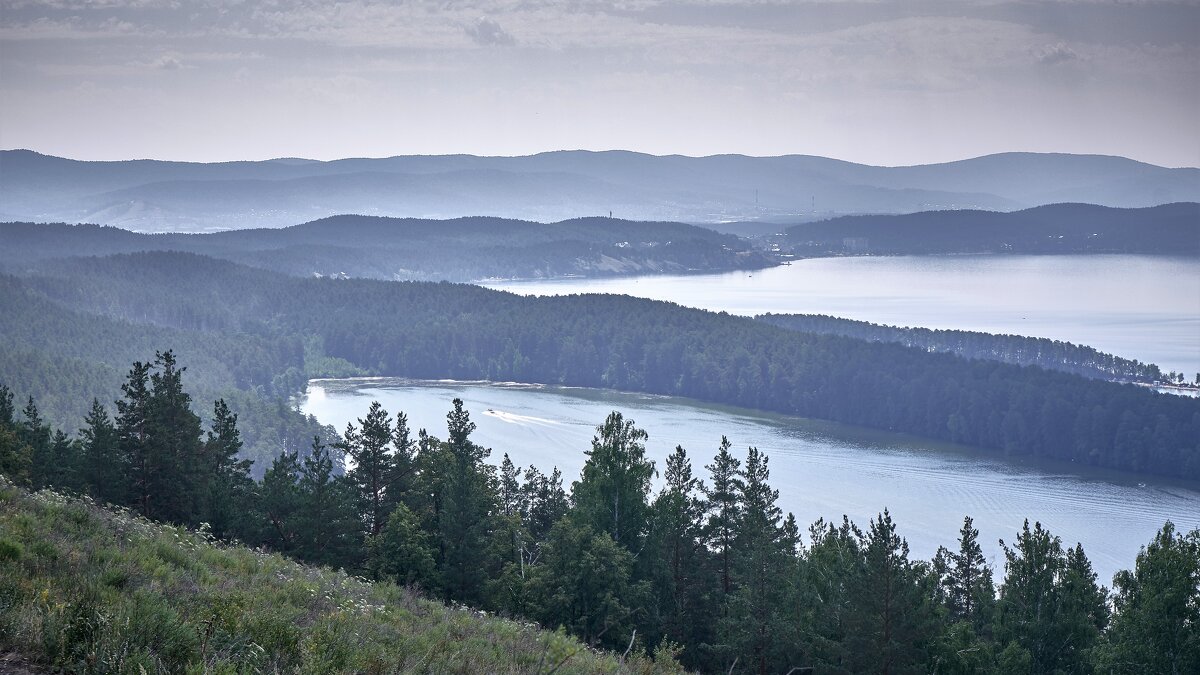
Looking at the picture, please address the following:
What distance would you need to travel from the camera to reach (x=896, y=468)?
51.8m

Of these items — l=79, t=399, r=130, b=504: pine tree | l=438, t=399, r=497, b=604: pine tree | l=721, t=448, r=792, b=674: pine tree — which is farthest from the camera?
l=79, t=399, r=130, b=504: pine tree

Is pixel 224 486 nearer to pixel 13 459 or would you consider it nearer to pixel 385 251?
pixel 13 459

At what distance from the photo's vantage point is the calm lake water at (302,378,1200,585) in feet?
135

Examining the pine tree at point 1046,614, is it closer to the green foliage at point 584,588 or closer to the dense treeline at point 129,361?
the green foliage at point 584,588

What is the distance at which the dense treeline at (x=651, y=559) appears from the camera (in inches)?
694

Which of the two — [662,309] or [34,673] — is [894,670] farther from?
[662,309]

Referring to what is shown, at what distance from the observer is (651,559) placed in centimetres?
2178

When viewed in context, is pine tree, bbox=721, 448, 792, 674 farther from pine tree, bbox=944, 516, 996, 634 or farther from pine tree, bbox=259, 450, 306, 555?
pine tree, bbox=259, 450, 306, 555

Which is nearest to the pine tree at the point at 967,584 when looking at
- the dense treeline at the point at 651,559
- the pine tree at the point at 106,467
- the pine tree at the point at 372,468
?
the dense treeline at the point at 651,559

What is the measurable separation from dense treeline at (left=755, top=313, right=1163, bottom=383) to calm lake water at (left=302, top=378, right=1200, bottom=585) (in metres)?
21.8

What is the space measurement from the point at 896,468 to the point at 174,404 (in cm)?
3650

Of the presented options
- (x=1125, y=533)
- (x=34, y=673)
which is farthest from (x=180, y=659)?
(x=1125, y=533)

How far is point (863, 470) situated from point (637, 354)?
3633 centimetres

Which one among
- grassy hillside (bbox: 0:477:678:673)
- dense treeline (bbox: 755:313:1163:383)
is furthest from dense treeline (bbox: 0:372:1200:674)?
dense treeline (bbox: 755:313:1163:383)
